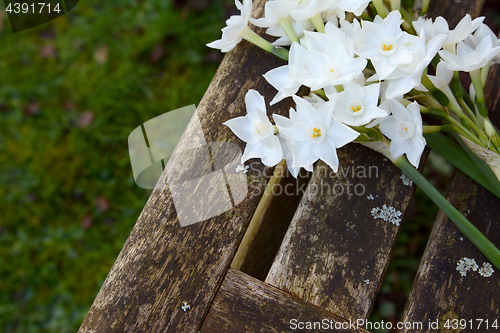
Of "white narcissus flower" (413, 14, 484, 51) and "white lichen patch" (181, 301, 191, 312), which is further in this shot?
"white lichen patch" (181, 301, 191, 312)

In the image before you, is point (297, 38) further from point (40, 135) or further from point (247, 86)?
point (40, 135)

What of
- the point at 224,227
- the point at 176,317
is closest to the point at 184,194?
the point at 224,227

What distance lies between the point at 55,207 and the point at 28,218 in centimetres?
15

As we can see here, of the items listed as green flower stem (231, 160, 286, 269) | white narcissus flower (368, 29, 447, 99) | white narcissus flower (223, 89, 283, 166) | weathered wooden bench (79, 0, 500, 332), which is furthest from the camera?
green flower stem (231, 160, 286, 269)

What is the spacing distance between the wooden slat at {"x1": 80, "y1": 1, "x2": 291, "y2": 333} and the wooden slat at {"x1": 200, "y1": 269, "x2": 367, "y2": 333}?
4 cm

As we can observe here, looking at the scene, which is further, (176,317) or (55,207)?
(55,207)

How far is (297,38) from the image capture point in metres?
0.90

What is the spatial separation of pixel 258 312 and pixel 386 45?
0.74 meters

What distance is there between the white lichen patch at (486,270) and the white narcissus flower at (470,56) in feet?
1.77

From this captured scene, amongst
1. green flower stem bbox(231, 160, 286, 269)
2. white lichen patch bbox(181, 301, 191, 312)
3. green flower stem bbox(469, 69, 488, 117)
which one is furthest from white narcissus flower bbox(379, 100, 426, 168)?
white lichen patch bbox(181, 301, 191, 312)

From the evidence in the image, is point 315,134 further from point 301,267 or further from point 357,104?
point 301,267

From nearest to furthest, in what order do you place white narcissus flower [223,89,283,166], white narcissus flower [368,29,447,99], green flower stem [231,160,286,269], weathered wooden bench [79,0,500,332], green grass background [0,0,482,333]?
white narcissus flower [368,29,447,99] < white narcissus flower [223,89,283,166] < weathered wooden bench [79,0,500,332] < green flower stem [231,160,286,269] < green grass background [0,0,482,333]

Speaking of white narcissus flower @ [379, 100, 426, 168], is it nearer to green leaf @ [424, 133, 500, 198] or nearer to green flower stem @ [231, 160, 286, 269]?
green leaf @ [424, 133, 500, 198]

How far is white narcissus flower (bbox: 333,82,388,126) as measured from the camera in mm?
Answer: 748
